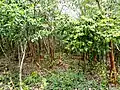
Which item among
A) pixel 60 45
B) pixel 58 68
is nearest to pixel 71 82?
pixel 58 68

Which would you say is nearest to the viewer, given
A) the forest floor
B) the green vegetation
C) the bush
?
the green vegetation

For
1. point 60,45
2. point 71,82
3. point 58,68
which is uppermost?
point 60,45

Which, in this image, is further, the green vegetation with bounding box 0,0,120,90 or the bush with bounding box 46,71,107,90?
the bush with bounding box 46,71,107,90

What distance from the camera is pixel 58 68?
5.59m

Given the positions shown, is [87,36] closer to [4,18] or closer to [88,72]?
[88,72]

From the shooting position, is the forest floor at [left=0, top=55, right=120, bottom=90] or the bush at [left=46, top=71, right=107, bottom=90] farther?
the forest floor at [left=0, top=55, right=120, bottom=90]

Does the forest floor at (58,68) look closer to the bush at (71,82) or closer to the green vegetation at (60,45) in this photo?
the green vegetation at (60,45)

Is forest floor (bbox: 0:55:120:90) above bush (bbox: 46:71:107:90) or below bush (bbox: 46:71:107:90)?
above

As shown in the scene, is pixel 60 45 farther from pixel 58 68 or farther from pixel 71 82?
pixel 71 82

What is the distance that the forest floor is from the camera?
Result: 4.95 meters

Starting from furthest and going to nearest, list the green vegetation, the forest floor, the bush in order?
the forest floor < the bush < the green vegetation

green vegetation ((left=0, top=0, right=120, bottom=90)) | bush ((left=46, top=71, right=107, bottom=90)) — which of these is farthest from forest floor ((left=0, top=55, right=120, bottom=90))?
bush ((left=46, top=71, right=107, bottom=90))

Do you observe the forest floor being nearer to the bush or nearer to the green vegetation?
the green vegetation

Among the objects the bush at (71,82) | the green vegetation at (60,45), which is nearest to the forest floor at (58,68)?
the green vegetation at (60,45)
